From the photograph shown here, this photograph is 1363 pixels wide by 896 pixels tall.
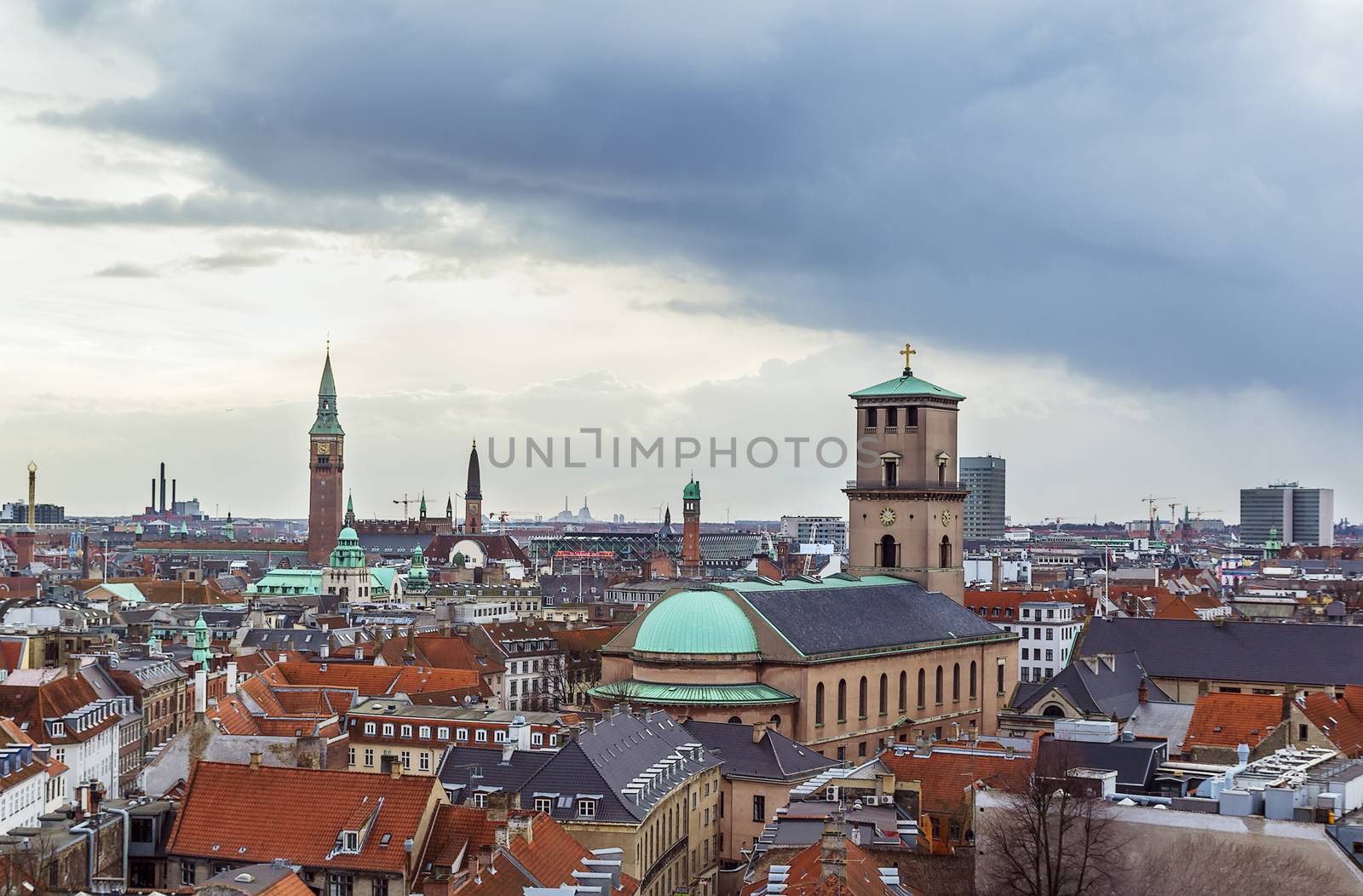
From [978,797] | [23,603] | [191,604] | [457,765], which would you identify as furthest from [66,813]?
[191,604]

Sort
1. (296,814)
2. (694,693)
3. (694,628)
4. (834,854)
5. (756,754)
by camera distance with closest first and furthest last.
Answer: (834,854) → (296,814) → (756,754) → (694,693) → (694,628)

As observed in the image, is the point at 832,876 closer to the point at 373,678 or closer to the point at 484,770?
the point at 484,770

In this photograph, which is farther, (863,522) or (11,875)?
(863,522)

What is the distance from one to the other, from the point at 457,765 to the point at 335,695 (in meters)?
35.0

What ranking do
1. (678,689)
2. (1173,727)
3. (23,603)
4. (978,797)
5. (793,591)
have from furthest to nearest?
1. (23,603)
2. (793,591)
3. (678,689)
4. (1173,727)
5. (978,797)

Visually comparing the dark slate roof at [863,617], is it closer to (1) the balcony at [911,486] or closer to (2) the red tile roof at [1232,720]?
(1) the balcony at [911,486]

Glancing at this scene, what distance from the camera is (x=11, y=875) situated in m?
43.7

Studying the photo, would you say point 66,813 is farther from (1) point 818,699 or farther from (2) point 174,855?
(1) point 818,699

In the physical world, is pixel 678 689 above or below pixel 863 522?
below

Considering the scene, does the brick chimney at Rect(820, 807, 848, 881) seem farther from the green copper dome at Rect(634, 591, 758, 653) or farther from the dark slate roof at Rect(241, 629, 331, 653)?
the dark slate roof at Rect(241, 629, 331, 653)

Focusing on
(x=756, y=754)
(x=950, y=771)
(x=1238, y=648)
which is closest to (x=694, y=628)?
(x=756, y=754)

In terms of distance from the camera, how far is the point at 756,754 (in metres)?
77.0

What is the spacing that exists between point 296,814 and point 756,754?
28858mm

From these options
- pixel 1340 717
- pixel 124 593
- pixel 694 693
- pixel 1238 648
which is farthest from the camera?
pixel 124 593
